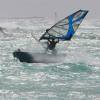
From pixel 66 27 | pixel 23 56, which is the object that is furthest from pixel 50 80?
pixel 66 27

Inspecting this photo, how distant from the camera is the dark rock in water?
7219 cm

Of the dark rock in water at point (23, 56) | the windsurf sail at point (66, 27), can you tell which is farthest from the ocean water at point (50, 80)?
the windsurf sail at point (66, 27)

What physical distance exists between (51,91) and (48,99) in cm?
364

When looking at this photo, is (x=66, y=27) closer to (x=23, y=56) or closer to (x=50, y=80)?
(x=23, y=56)

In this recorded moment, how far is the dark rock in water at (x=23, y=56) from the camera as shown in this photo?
7219 centimetres

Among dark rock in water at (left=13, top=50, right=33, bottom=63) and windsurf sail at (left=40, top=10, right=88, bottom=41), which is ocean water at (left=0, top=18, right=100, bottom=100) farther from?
windsurf sail at (left=40, top=10, right=88, bottom=41)

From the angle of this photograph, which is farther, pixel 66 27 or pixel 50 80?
pixel 66 27

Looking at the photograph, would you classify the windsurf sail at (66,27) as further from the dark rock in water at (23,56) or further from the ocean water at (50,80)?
the dark rock in water at (23,56)

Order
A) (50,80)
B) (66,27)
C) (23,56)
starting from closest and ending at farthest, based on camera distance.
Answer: (50,80) < (23,56) < (66,27)

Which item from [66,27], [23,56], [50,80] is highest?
[50,80]

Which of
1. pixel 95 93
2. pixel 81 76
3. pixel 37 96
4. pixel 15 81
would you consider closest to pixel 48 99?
pixel 37 96

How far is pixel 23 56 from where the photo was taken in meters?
72.5

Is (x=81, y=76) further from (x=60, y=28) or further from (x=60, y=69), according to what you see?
(x=60, y=28)

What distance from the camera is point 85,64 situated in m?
76.7
